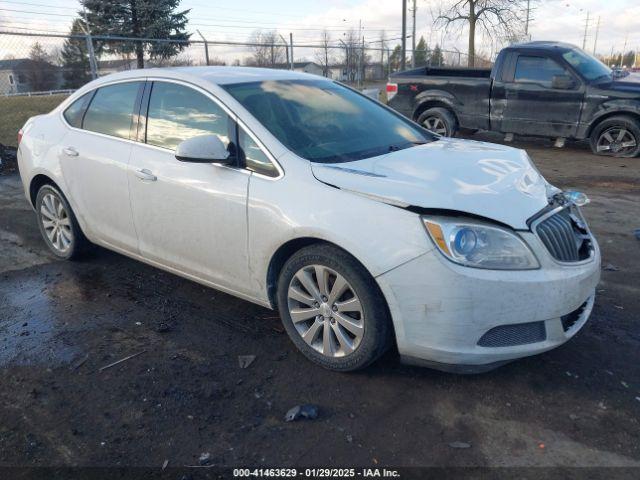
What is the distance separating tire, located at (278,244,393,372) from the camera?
2.88m

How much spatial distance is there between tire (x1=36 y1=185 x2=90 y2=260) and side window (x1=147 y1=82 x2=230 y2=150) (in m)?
1.40

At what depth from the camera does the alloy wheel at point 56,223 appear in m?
4.88

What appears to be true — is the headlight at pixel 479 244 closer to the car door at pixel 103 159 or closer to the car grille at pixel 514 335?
the car grille at pixel 514 335

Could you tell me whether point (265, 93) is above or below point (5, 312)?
above

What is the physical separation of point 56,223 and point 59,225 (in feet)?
0.15

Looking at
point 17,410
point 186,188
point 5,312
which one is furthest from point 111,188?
point 17,410

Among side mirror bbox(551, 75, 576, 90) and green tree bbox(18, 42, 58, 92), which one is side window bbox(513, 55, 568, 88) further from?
→ green tree bbox(18, 42, 58, 92)

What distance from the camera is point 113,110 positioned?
431cm

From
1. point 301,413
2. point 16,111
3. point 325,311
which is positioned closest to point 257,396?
point 301,413

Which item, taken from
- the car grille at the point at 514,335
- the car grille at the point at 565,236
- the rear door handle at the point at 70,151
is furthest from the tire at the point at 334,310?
the rear door handle at the point at 70,151

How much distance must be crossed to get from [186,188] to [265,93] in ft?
2.86

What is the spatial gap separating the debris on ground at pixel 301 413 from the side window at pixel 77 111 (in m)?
3.18

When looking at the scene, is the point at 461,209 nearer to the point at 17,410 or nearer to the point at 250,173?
the point at 250,173

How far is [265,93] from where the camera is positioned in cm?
376
